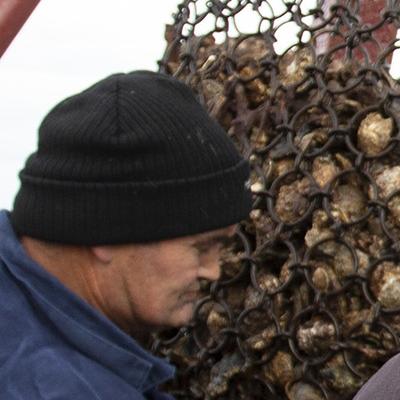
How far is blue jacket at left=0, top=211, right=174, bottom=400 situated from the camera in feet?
2.90

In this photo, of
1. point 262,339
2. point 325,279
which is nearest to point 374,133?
point 325,279

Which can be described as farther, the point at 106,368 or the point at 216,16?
the point at 216,16

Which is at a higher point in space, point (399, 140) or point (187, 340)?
point (399, 140)

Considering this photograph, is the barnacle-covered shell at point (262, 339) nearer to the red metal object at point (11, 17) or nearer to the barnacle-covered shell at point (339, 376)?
the barnacle-covered shell at point (339, 376)

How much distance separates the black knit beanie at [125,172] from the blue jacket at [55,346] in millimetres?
51

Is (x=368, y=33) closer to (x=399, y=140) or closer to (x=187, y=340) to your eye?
(x=399, y=140)

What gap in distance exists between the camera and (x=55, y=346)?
92 cm

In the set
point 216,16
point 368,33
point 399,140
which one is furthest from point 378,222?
point 216,16

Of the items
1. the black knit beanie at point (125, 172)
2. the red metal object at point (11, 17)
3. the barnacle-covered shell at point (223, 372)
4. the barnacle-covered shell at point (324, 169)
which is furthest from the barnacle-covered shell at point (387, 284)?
the red metal object at point (11, 17)

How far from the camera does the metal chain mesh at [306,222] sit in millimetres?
1466

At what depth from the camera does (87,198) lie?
0.95 m

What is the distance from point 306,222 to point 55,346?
696mm

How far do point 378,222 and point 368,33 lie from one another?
308 millimetres

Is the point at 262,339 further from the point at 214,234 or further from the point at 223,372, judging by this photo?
the point at 214,234
